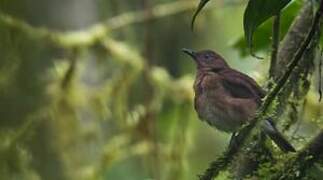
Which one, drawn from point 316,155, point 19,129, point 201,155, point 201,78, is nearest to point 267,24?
point 201,78

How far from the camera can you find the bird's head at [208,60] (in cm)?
243

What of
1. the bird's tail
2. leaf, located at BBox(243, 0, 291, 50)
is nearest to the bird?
the bird's tail

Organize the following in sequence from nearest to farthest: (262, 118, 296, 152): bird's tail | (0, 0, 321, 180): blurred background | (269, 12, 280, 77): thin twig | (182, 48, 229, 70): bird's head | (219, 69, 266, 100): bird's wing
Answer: (262, 118, 296, 152): bird's tail < (269, 12, 280, 77): thin twig < (219, 69, 266, 100): bird's wing < (182, 48, 229, 70): bird's head < (0, 0, 321, 180): blurred background

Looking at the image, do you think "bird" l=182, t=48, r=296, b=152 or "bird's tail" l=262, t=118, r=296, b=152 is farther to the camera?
"bird" l=182, t=48, r=296, b=152

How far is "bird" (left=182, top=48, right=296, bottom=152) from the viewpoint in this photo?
2.07m

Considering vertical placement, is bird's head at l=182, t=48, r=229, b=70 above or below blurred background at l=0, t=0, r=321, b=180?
below

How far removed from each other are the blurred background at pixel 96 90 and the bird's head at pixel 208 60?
952mm

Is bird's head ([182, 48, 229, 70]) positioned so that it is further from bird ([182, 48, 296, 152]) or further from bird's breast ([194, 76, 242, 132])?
bird's breast ([194, 76, 242, 132])

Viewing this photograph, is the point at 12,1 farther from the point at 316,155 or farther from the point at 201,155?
the point at 316,155

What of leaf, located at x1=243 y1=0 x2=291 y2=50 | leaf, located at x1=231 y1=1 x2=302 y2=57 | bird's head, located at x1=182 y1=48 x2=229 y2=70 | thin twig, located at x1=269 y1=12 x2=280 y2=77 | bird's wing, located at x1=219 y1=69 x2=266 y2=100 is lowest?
leaf, located at x1=243 y1=0 x2=291 y2=50

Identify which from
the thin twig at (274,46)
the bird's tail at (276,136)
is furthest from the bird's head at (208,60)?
the bird's tail at (276,136)

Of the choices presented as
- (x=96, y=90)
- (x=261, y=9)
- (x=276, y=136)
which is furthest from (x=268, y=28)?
(x=96, y=90)

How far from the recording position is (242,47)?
102 inches

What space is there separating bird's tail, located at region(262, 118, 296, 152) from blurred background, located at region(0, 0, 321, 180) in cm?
167
